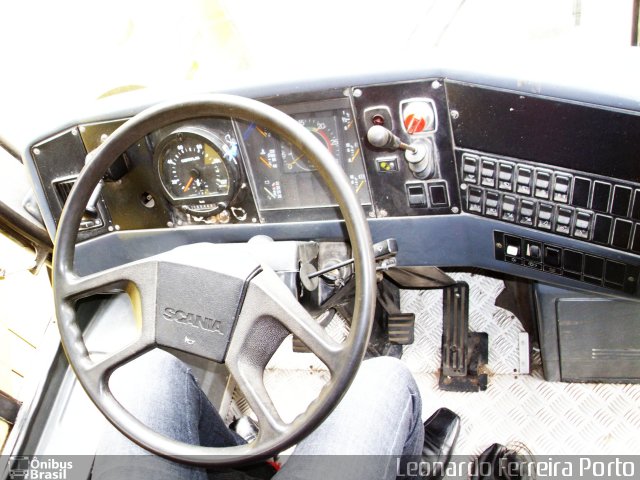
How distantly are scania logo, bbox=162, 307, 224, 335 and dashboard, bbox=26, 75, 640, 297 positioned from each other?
1.51 ft

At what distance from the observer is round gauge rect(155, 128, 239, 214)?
140cm

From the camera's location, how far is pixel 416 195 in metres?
1.40

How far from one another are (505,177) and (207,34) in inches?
85.4

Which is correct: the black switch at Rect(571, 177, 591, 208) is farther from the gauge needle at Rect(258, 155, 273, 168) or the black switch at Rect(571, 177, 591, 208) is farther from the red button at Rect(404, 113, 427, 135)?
the gauge needle at Rect(258, 155, 273, 168)

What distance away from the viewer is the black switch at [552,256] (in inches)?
52.7

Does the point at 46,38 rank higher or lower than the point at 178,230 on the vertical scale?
higher

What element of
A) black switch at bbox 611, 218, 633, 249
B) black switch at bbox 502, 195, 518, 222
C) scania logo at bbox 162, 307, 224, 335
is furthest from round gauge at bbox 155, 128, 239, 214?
black switch at bbox 611, 218, 633, 249

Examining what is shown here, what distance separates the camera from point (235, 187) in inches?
57.4

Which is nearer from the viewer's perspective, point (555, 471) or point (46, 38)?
point (555, 471)

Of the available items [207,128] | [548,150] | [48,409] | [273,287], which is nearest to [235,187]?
[207,128]

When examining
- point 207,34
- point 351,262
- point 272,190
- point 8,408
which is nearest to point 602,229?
point 351,262

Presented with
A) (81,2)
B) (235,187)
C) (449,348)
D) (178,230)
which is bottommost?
(449,348)

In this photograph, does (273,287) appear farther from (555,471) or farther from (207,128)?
(555,471)

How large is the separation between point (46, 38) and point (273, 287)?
2144 millimetres
